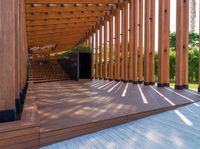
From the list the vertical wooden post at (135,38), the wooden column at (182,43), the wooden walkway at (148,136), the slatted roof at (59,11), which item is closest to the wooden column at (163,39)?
the wooden column at (182,43)

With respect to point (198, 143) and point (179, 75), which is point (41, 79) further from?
point (198, 143)

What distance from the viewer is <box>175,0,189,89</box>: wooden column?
810 centimetres

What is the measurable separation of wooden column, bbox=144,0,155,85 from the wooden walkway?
6700mm

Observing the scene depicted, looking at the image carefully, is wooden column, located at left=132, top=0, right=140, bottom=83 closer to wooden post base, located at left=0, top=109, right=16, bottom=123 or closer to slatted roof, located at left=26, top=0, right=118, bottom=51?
slatted roof, located at left=26, top=0, right=118, bottom=51

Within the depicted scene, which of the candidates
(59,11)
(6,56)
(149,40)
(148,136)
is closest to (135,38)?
(149,40)

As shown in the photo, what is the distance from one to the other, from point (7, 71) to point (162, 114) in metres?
2.93

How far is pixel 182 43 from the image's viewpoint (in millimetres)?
8242

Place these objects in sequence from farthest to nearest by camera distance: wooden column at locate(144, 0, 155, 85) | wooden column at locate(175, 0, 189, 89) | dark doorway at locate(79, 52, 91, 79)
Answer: dark doorway at locate(79, 52, 91, 79) → wooden column at locate(144, 0, 155, 85) → wooden column at locate(175, 0, 189, 89)

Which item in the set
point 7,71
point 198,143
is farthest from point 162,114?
A: point 7,71

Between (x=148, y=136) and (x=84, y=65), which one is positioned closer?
(x=148, y=136)

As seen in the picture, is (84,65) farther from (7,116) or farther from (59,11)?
(7,116)

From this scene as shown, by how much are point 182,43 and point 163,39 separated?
3.74 ft

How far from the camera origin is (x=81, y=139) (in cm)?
301

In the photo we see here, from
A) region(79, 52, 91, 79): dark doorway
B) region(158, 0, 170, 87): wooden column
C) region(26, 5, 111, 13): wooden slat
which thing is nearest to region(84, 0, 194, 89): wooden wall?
region(158, 0, 170, 87): wooden column
